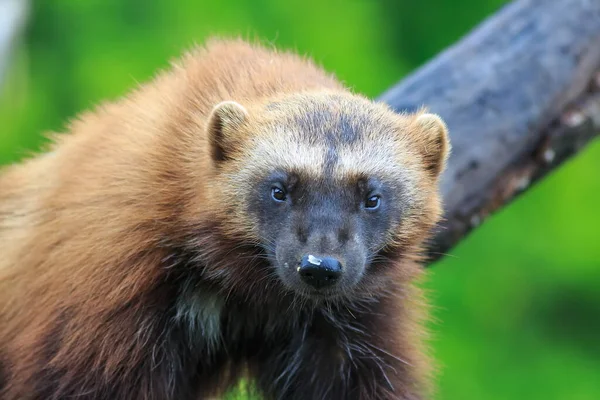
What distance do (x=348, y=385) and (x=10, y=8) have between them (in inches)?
137

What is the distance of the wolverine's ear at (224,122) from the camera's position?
2.68 metres

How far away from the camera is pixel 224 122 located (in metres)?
2.69

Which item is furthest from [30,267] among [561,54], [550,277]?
[550,277]

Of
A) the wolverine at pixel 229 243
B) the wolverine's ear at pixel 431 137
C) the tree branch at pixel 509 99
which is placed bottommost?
the wolverine at pixel 229 243

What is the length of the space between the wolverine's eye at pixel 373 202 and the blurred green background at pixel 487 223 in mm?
3058

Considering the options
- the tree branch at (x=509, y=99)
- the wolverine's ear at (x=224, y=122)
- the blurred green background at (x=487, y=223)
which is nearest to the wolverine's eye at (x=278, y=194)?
the wolverine's ear at (x=224, y=122)

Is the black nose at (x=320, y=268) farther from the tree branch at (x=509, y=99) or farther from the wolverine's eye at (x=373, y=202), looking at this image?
the tree branch at (x=509, y=99)

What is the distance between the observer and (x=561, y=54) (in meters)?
3.50

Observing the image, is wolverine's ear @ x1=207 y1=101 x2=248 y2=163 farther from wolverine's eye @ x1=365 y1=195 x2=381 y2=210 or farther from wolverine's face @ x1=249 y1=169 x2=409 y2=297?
wolverine's eye @ x1=365 y1=195 x2=381 y2=210

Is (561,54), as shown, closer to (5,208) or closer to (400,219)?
(400,219)

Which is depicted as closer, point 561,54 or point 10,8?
point 561,54

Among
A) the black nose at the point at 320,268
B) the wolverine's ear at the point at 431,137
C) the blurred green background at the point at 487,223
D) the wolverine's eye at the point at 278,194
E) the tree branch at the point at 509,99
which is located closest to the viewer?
the black nose at the point at 320,268

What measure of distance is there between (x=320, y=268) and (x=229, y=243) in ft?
1.15

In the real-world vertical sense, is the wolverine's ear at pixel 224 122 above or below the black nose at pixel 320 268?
above
